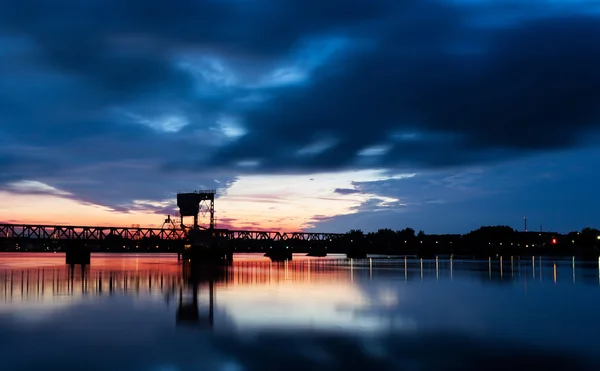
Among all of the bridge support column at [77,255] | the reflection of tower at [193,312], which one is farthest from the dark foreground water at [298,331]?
the bridge support column at [77,255]

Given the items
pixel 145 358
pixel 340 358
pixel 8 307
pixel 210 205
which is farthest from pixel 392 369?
pixel 210 205

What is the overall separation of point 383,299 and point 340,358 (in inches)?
1256

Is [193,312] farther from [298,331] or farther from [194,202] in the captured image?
[194,202]

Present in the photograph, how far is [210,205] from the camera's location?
628 ft

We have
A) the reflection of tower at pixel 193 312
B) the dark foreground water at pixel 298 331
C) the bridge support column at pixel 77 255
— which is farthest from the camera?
the bridge support column at pixel 77 255

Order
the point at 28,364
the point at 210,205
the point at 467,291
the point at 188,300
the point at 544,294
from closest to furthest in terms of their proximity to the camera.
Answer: the point at 28,364 → the point at 188,300 → the point at 544,294 → the point at 467,291 → the point at 210,205

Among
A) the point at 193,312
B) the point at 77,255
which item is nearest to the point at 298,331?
the point at 193,312

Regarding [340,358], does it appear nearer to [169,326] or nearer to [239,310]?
[169,326]

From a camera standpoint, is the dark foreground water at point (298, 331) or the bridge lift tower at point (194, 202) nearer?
the dark foreground water at point (298, 331)

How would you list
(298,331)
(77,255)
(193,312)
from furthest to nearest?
1. (77,255)
2. (193,312)
3. (298,331)

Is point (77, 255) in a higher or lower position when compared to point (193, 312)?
lower

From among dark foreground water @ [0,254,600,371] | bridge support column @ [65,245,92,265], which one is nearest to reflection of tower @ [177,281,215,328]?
dark foreground water @ [0,254,600,371]

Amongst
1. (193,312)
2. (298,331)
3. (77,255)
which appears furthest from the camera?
(77,255)

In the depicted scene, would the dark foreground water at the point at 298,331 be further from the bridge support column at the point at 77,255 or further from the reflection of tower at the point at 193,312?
the bridge support column at the point at 77,255
